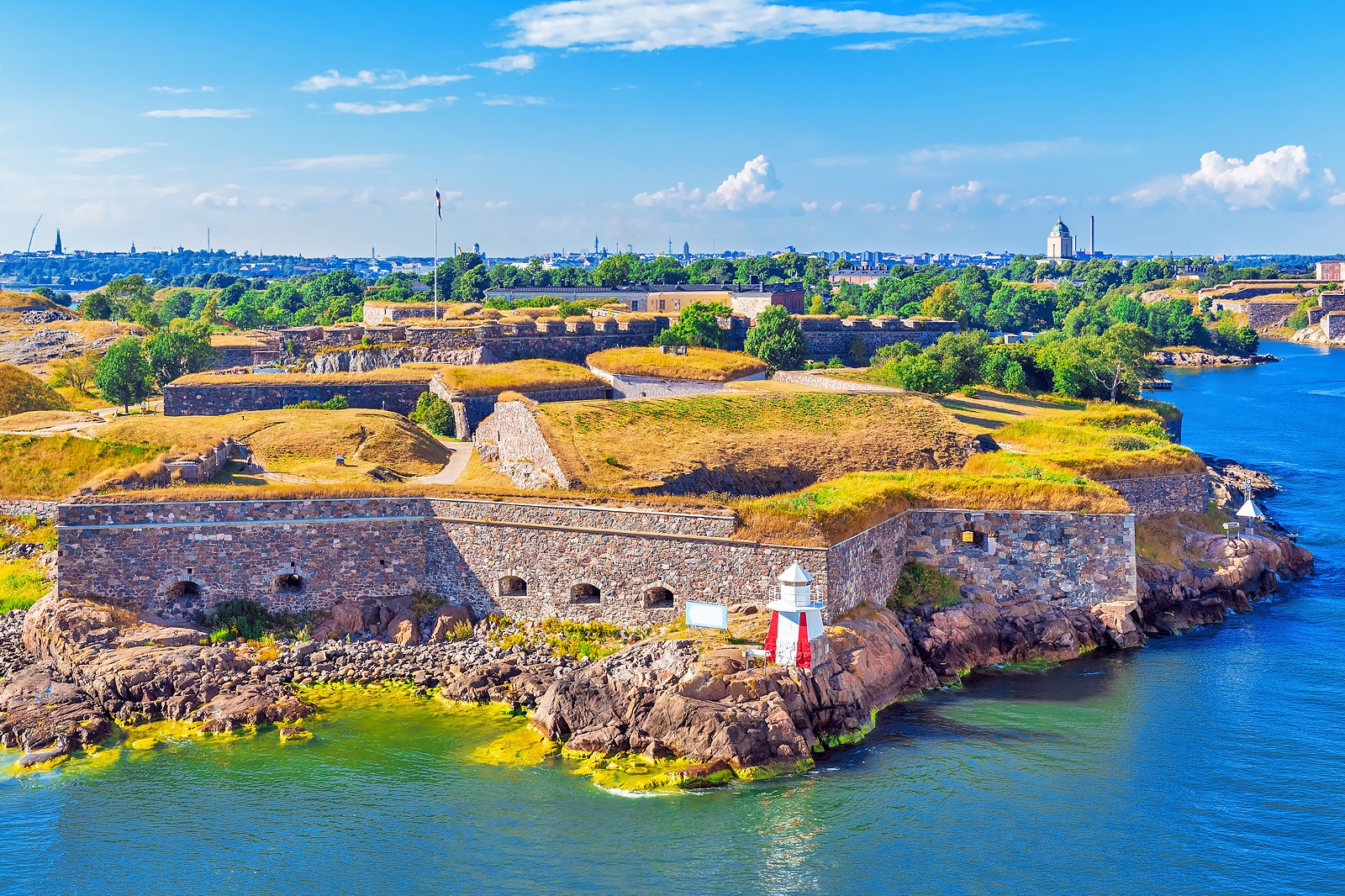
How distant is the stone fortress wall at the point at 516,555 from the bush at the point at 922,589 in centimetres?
29

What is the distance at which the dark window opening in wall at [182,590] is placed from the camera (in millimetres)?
31141

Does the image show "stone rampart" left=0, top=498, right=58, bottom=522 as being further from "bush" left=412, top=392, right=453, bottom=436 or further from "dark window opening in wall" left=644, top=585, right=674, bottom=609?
"dark window opening in wall" left=644, top=585, right=674, bottom=609

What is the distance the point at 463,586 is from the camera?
3195 cm

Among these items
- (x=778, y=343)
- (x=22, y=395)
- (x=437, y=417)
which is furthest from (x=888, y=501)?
(x=22, y=395)

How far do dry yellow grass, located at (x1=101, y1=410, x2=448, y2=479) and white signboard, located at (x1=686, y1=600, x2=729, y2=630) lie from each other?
13246 mm

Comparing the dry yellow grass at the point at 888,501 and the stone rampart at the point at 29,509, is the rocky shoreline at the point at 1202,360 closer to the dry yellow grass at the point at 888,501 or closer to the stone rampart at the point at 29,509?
the dry yellow grass at the point at 888,501

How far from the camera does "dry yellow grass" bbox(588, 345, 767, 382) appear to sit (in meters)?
50.0

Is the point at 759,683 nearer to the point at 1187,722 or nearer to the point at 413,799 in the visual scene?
the point at 413,799

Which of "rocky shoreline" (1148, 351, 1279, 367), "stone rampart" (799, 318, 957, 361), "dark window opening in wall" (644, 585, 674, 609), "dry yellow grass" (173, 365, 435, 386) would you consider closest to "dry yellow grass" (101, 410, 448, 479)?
Result: "dry yellow grass" (173, 365, 435, 386)

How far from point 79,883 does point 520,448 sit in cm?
1936

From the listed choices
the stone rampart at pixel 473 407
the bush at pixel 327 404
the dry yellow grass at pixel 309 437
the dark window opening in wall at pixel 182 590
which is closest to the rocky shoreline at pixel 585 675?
the dark window opening in wall at pixel 182 590

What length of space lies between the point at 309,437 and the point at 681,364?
1552cm

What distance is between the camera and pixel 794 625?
26156mm

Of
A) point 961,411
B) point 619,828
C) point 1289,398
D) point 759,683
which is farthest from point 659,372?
point 1289,398
